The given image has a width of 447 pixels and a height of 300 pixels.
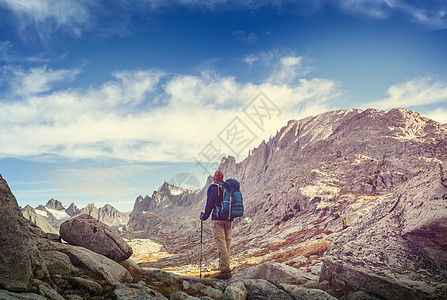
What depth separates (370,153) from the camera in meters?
78.3

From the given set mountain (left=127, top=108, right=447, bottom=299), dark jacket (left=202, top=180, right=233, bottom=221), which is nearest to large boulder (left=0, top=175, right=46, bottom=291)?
dark jacket (left=202, top=180, right=233, bottom=221)

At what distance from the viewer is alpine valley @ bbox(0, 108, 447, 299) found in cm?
881

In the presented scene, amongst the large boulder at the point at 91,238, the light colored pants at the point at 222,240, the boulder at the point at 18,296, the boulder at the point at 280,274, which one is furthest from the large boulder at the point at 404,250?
the large boulder at the point at 91,238

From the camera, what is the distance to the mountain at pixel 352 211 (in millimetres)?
9359

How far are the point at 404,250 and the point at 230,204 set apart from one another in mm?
7688

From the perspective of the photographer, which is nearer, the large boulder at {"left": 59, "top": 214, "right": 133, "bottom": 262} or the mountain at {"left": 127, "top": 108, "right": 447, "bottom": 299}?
the mountain at {"left": 127, "top": 108, "right": 447, "bottom": 299}

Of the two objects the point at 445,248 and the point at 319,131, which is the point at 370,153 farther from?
the point at 445,248

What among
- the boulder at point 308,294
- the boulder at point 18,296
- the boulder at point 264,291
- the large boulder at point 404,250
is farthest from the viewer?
the boulder at point 264,291

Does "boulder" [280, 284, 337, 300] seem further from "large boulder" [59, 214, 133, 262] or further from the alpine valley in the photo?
"large boulder" [59, 214, 133, 262]

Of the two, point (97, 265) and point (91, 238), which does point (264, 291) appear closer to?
point (97, 265)

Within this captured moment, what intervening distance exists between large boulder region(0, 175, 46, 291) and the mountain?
34.9 feet

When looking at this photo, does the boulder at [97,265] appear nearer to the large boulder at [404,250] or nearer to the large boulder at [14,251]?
the large boulder at [14,251]

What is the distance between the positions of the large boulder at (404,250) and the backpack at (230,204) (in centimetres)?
477

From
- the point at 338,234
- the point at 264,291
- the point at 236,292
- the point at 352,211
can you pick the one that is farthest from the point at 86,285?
the point at 352,211
